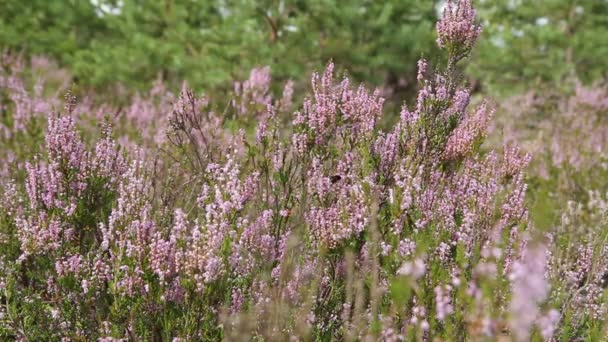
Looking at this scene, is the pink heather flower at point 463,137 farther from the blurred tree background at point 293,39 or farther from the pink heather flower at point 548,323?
the blurred tree background at point 293,39

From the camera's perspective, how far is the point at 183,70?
1167 centimetres

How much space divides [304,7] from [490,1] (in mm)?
7635

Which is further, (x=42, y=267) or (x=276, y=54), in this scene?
(x=276, y=54)

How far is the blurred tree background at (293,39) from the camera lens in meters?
10.4

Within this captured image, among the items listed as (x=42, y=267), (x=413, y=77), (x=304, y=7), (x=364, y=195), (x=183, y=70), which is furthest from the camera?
(x=413, y=77)

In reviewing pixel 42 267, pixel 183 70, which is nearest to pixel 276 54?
pixel 183 70

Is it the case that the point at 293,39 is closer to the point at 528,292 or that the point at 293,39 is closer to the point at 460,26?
the point at 460,26

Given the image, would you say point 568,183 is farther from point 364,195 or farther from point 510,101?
point 510,101

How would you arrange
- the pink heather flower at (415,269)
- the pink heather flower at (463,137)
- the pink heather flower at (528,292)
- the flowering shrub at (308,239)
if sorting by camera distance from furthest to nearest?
the pink heather flower at (463,137)
the flowering shrub at (308,239)
the pink heather flower at (415,269)
the pink heather flower at (528,292)

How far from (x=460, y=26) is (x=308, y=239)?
1430mm

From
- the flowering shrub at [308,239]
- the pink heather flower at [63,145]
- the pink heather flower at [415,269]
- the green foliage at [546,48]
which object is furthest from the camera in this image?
the green foliage at [546,48]

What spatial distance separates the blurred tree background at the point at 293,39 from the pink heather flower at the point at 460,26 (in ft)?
13.7

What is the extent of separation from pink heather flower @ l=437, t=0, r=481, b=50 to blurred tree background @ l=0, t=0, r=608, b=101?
416 centimetres

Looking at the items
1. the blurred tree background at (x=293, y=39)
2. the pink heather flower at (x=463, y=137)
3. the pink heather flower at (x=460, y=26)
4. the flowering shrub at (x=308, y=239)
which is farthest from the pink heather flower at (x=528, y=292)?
the blurred tree background at (x=293, y=39)
